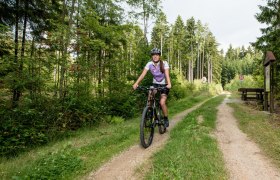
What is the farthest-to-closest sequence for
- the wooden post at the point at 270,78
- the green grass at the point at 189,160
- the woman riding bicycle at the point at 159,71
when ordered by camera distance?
the wooden post at the point at 270,78, the woman riding bicycle at the point at 159,71, the green grass at the point at 189,160

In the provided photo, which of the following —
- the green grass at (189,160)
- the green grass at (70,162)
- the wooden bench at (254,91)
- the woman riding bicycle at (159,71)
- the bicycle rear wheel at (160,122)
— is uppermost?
the woman riding bicycle at (159,71)

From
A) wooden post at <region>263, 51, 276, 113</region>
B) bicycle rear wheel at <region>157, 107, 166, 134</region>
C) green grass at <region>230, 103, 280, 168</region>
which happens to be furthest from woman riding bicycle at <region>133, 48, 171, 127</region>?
wooden post at <region>263, 51, 276, 113</region>

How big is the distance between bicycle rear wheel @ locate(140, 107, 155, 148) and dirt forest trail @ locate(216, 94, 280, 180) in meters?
1.78

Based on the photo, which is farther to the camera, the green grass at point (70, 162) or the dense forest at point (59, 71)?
the dense forest at point (59, 71)

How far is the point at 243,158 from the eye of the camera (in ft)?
16.2

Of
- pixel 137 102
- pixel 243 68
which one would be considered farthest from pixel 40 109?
pixel 243 68

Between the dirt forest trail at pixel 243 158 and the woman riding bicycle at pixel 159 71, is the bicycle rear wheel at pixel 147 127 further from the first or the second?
the dirt forest trail at pixel 243 158

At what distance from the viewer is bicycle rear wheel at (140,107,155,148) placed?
540cm

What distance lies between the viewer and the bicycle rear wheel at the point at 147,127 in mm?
5398

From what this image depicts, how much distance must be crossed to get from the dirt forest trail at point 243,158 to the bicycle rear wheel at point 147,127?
1.78m

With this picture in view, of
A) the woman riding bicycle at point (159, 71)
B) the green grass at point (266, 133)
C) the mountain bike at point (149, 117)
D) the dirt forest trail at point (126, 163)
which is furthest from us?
the woman riding bicycle at point (159, 71)

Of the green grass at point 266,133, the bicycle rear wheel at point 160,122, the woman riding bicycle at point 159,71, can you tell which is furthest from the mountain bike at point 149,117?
the green grass at point 266,133

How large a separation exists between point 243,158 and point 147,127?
7.36ft

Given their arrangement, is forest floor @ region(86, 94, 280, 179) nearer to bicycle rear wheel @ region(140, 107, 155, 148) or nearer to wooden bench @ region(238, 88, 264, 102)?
bicycle rear wheel @ region(140, 107, 155, 148)
